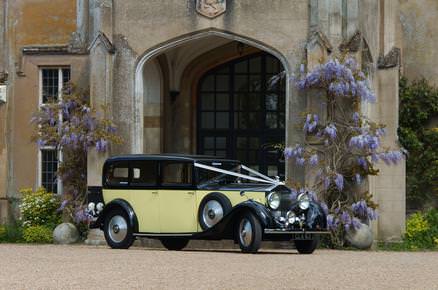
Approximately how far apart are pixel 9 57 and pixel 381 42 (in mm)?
8900

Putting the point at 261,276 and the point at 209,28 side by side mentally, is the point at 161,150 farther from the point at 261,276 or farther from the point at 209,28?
the point at 261,276

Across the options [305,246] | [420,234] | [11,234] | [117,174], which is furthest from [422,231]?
[11,234]

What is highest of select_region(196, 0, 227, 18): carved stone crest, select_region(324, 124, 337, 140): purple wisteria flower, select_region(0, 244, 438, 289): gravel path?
select_region(196, 0, 227, 18): carved stone crest

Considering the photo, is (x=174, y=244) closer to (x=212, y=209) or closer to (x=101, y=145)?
(x=212, y=209)

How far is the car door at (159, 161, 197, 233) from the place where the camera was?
17.5 metres

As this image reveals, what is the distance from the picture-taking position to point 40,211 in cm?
2366

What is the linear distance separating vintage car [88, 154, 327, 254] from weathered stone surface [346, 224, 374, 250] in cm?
268

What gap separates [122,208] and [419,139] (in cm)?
925

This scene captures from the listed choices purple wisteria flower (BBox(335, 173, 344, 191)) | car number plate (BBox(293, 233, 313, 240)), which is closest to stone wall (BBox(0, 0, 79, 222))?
purple wisteria flower (BBox(335, 173, 344, 191))

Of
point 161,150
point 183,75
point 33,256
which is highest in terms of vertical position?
point 183,75

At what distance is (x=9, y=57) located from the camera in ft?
83.7

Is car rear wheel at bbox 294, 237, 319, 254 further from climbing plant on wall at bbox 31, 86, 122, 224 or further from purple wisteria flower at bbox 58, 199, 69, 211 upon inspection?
purple wisteria flower at bbox 58, 199, 69, 211

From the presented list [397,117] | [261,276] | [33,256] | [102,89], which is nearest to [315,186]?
[397,117]

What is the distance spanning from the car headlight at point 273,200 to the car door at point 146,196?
2177mm
